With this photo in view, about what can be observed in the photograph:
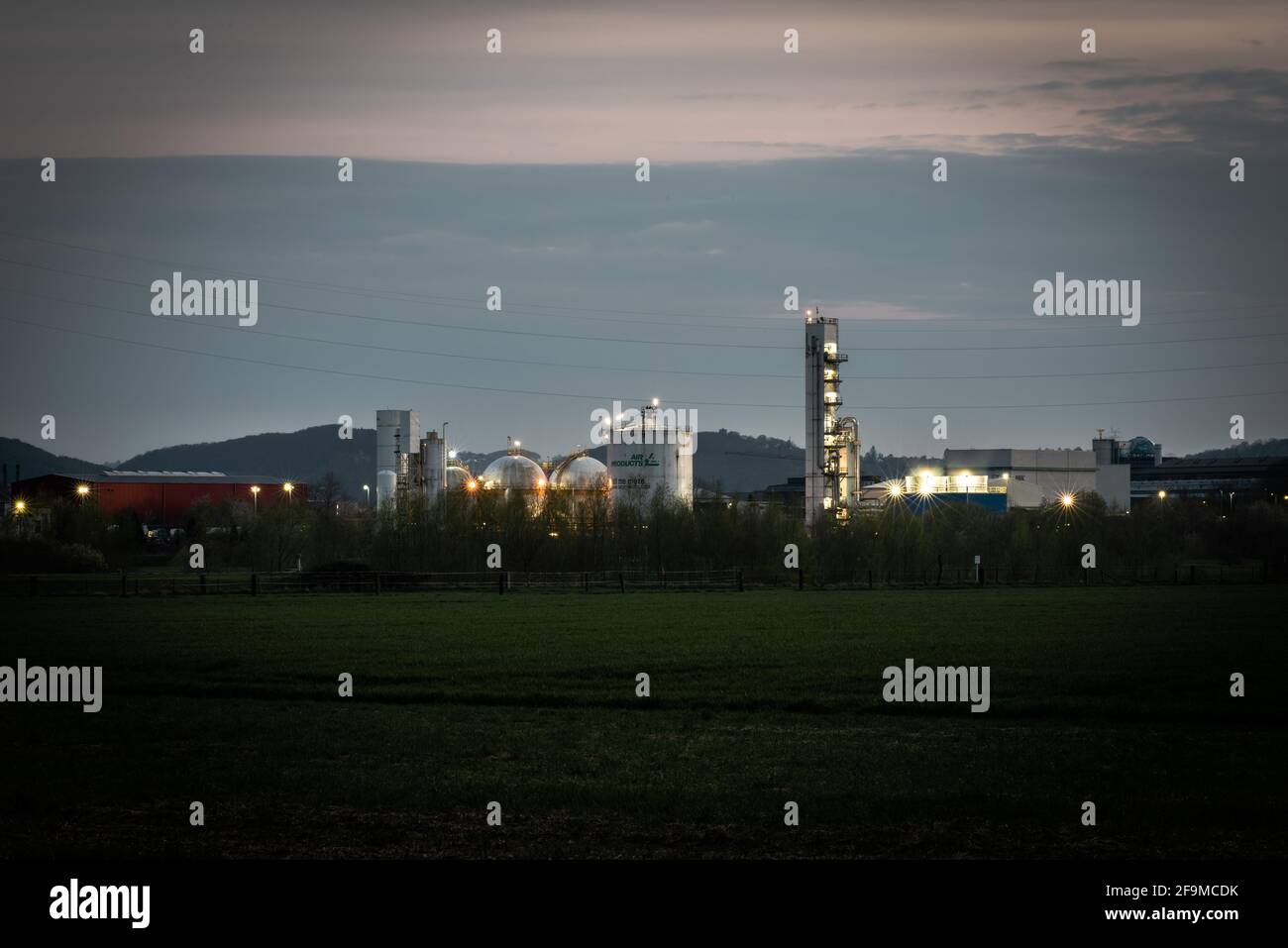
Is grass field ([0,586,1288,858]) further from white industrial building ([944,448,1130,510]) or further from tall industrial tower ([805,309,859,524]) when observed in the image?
white industrial building ([944,448,1130,510])

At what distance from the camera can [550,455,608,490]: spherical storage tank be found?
112000 mm

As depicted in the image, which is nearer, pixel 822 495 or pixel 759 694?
pixel 759 694

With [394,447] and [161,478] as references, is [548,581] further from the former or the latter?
[161,478]

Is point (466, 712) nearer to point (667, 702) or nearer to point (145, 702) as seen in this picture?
point (667, 702)

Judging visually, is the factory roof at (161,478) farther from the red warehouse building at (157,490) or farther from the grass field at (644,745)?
the grass field at (644,745)

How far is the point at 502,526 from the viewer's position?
304 ft

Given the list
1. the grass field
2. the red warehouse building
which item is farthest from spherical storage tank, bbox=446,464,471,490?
the grass field

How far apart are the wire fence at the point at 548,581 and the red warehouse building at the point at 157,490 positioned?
61594 millimetres

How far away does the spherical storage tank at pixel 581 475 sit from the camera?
367 ft

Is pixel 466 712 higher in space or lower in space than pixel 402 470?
lower

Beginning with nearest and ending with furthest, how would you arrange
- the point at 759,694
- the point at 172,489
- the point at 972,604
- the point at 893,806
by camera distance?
the point at 893,806 < the point at 759,694 < the point at 972,604 < the point at 172,489

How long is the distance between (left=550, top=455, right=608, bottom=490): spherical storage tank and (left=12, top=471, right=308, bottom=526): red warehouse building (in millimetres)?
31793

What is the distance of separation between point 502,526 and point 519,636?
53926 mm
